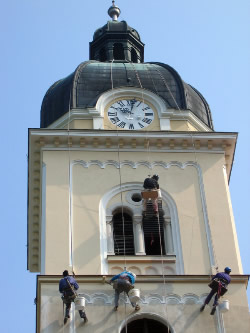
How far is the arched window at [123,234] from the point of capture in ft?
96.3

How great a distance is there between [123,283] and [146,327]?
1.23m

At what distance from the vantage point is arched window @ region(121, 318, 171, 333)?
26.8 metres

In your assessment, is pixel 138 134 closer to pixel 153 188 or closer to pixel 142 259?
pixel 153 188

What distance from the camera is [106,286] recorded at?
27484 millimetres

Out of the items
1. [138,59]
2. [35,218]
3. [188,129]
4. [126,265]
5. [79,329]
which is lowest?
[79,329]

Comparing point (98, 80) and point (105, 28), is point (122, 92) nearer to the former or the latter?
point (98, 80)

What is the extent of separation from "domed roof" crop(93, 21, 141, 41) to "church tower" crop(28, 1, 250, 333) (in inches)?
149

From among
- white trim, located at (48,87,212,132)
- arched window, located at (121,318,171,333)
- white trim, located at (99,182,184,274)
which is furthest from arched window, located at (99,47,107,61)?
arched window, located at (121,318,171,333)

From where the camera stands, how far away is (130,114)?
108 ft

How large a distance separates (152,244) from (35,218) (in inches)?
170

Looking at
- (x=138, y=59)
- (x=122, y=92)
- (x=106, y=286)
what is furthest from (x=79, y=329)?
(x=138, y=59)

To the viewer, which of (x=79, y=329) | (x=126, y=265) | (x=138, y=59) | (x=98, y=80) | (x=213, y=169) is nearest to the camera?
(x=79, y=329)

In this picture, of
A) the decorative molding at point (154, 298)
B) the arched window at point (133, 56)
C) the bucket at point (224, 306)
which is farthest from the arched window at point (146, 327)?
the arched window at point (133, 56)

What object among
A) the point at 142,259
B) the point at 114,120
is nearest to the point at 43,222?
the point at 142,259
